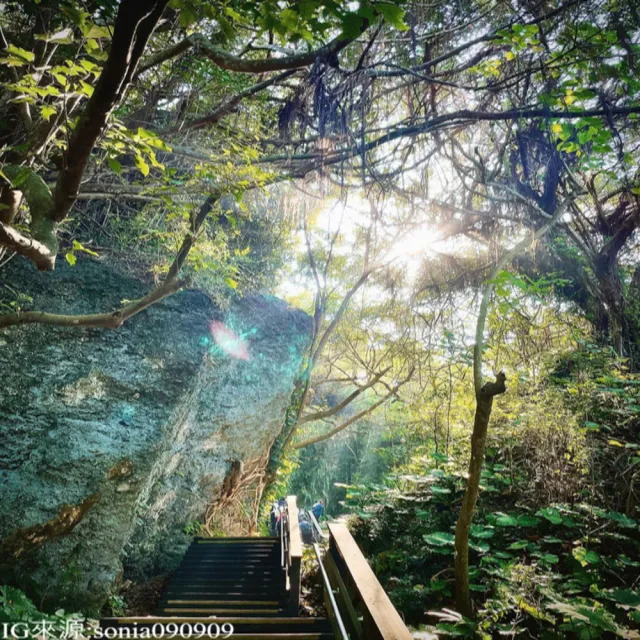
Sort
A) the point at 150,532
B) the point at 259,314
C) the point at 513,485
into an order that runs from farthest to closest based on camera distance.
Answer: the point at 259,314 < the point at 150,532 < the point at 513,485

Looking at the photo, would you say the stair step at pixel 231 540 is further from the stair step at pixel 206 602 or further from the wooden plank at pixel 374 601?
the wooden plank at pixel 374 601

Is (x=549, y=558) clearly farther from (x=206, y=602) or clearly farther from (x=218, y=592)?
(x=218, y=592)

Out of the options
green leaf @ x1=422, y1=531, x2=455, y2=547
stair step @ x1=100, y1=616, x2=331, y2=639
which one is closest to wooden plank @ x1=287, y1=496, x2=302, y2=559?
stair step @ x1=100, y1=616, x2=331, y2=639

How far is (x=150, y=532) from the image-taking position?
5.34m

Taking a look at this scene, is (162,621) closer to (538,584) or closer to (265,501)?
(538,584)

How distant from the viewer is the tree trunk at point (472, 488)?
2969 mm

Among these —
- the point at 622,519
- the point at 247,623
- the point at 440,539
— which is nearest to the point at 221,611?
the point at 247,623

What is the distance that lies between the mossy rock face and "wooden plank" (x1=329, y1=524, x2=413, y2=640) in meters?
2.57

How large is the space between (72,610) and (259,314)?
5.62m

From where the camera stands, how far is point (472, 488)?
3057mm

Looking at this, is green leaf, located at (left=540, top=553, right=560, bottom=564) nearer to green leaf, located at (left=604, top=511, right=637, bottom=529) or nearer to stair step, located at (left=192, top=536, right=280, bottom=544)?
green leaf, located at (left=604, top=511, right=637, bottom=529)

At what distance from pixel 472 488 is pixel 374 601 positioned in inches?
51.2

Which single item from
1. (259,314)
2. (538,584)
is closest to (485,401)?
(538,584)

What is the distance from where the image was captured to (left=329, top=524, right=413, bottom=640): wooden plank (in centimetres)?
186
